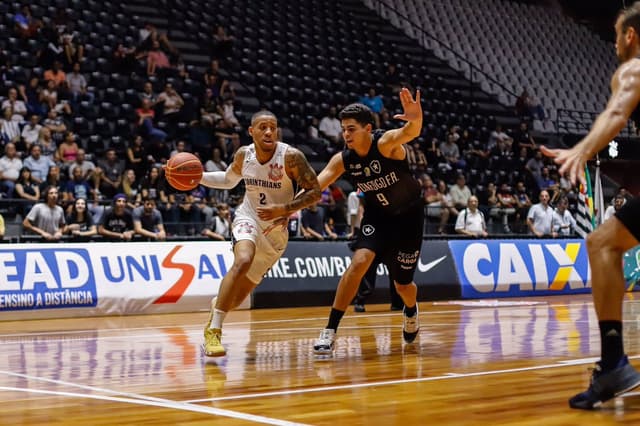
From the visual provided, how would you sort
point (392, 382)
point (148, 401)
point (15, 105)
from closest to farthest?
point (148, 401)
point (392, 382)
point (15, 105)

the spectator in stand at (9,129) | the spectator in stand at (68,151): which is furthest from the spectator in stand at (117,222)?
the spectator in stand at (9,129)

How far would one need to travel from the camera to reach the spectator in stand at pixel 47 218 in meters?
14.1

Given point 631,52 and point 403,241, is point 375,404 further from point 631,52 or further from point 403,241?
point 403,241

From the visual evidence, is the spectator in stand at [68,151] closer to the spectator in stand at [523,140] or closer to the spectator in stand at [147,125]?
the spectator in stand at [147,125]

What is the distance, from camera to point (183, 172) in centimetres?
835

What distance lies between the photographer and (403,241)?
8.43 m

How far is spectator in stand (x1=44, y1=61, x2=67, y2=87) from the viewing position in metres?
17.9

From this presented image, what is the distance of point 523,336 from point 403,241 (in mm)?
1872

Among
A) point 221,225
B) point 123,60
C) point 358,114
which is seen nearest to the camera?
point 358,114

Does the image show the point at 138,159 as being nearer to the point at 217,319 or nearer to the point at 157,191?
the point at 157,191

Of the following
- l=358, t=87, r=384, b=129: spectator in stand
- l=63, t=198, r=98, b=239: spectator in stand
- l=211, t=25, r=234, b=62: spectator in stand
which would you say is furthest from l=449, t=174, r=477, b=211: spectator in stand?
l=63, t=198, r=98, b=239: spectator in stand

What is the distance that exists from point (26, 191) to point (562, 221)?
10626mm

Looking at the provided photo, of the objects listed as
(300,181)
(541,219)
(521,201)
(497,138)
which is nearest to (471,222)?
(541,219)

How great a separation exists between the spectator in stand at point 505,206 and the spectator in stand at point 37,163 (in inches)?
378
